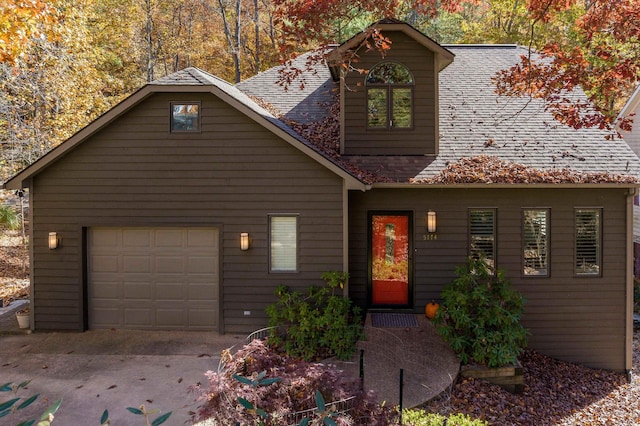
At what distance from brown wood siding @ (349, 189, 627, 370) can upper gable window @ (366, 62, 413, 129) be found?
1.60 m

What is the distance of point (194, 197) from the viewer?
8.32 metres

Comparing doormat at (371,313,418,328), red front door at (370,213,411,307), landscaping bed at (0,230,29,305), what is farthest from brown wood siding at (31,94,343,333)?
landscaping bed at (0,230,29,305)

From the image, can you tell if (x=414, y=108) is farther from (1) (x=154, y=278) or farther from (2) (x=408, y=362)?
(1) (x=154, y=278)

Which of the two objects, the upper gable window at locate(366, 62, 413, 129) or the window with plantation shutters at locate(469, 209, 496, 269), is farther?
the upper gable window at locate(366, 62, 413, 129)

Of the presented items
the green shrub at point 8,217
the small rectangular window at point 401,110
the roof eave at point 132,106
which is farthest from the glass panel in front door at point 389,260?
the green shrub at point 8,217

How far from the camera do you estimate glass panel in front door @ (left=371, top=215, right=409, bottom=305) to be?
9039 millimetres

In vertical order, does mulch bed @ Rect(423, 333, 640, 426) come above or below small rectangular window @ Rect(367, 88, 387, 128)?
below

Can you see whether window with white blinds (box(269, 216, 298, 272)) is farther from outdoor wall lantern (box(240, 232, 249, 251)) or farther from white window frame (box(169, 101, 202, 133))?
white window frame (box(169, 101, 202, 133))

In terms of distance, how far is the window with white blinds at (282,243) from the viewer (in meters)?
8.31

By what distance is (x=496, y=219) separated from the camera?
8.85 m

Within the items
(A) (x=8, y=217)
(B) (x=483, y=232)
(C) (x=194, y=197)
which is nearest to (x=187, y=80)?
(C) (x=194, y=197)

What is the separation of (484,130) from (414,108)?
1.71 meters

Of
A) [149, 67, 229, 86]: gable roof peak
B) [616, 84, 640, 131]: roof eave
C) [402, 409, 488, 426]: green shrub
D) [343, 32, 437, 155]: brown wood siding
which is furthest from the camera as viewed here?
[616, 84, 640, 131]: roof eave

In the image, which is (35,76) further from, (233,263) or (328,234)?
(328,234)
